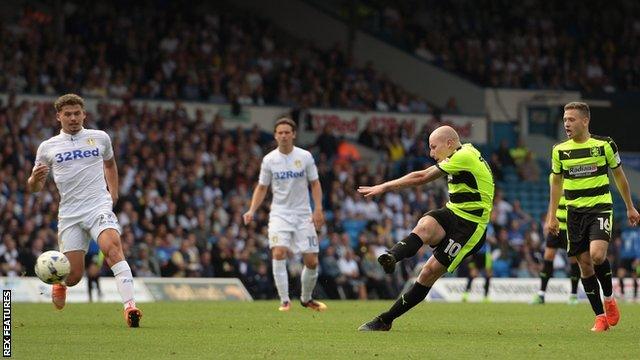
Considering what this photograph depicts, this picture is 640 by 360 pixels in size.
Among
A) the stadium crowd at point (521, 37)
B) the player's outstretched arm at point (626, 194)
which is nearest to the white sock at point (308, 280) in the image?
the player's outstretched arm at point (626, 194)

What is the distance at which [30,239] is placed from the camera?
25938 millimetres

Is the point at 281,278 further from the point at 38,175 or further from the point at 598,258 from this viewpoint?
the point at 38,175

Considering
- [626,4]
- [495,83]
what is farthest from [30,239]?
[626,4]

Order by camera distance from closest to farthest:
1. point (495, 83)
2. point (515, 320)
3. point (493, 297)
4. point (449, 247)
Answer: point (449, 247) < point (515, 320) < point (493, 297) < point (495, 83)

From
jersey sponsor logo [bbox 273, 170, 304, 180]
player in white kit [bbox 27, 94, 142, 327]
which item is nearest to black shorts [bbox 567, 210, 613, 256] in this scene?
player in white kit [bbox 27, 94, 142, 327]

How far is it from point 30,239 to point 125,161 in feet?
15.0

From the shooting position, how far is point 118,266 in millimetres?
13594

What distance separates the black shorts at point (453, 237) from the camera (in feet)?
43.4

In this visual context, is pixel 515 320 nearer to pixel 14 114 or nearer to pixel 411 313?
pixel 411 313

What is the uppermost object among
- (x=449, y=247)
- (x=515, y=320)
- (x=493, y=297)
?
(x=449, y=247)

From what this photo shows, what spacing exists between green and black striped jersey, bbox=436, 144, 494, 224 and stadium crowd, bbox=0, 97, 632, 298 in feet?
45.4

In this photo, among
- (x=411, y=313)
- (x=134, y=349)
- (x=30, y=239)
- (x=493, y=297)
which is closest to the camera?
(x=134, y=349)

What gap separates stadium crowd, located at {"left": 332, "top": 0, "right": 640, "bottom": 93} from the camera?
1726 inches

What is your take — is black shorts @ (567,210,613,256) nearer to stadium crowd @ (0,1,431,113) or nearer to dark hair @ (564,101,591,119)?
dark hair @ (564,101,591,119)
